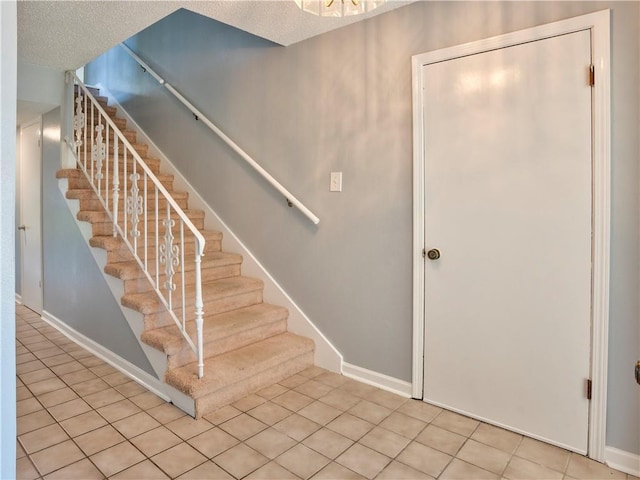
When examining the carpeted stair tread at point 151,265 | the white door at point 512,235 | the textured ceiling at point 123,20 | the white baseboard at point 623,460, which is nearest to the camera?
A: the white baseboard at point 623,460

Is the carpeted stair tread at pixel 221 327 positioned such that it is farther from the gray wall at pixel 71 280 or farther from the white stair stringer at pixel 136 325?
the gray wall at pixel 71 280

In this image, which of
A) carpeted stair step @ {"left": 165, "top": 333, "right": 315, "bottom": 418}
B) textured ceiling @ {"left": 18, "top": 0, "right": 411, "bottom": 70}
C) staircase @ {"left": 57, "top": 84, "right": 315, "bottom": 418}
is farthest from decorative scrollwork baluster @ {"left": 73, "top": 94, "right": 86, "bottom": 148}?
carpeted stair step @ {"left": 165, "top": 333, "right": 315, "bottom": 418}

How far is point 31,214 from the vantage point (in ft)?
13.3

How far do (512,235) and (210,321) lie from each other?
1893 millimetres

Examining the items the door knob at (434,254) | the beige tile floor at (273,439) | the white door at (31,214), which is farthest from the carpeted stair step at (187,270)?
the white door at (31,214)

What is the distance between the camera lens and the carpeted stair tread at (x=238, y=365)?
2.20 meters

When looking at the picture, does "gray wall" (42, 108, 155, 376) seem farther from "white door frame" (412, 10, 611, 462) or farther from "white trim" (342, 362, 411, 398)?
"white door frame" (412, 10, 611, 462)

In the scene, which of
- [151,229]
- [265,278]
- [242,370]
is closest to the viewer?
[242,370]

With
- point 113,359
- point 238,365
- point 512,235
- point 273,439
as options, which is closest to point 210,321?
point 238,365

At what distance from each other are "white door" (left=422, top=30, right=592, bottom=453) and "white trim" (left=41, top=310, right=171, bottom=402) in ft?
5.28

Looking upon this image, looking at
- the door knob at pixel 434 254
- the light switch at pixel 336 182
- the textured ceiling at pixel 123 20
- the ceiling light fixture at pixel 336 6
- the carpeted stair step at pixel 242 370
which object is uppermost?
the textured ceiling at pixel 123 20

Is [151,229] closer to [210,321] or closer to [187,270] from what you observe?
[187,270]

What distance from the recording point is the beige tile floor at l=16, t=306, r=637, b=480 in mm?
1746

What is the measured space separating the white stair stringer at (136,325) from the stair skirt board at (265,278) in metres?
0.92
